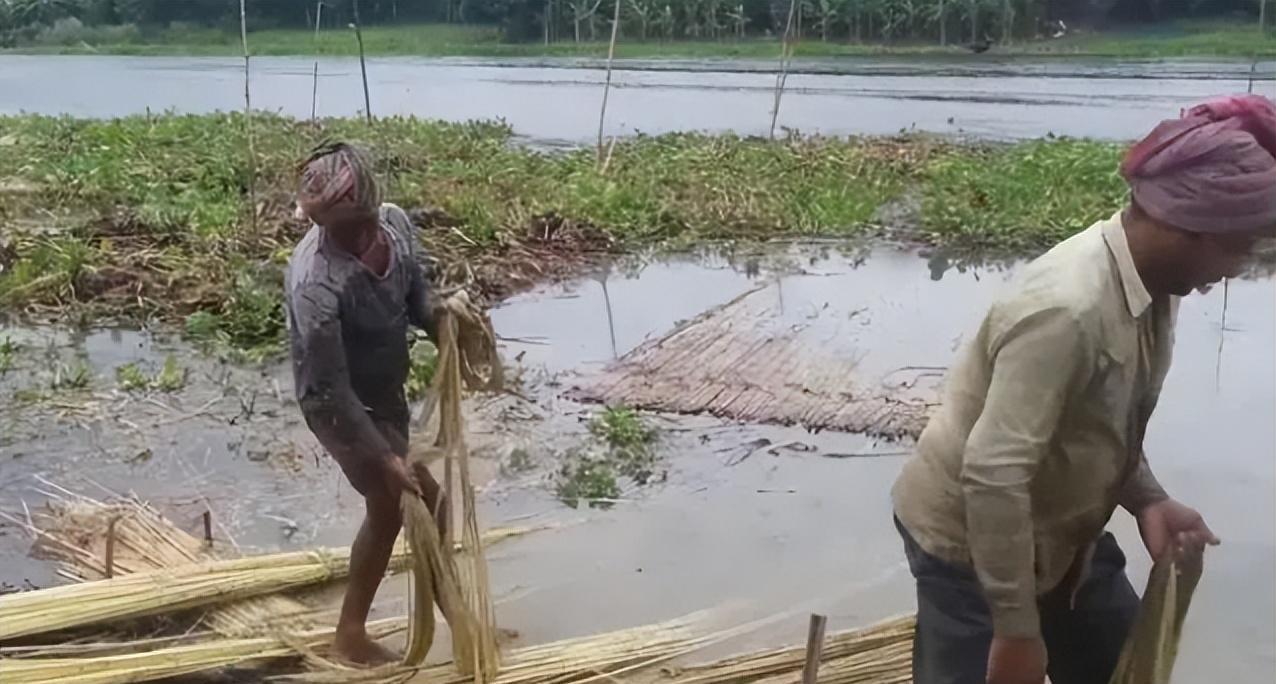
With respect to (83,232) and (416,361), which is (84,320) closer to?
(83,232)

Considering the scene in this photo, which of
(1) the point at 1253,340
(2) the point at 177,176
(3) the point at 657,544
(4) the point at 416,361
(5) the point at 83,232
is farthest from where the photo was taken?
(2) the point at 177,176

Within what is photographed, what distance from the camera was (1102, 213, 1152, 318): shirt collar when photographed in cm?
155

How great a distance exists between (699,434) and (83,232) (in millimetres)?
4730

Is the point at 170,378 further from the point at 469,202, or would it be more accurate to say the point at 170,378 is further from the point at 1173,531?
the point at 1173,531

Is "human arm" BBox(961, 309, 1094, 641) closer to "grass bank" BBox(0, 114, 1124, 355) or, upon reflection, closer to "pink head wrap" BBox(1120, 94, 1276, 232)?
"pink head wrap" BBox(1120, 94, 1276, 232)

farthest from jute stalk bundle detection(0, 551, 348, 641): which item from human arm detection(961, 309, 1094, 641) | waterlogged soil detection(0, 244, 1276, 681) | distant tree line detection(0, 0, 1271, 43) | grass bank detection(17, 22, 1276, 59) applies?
grass bank detection(17, 22, 1276, 59)

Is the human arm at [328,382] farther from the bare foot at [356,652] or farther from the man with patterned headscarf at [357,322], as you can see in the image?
the bare foot at [356,652]

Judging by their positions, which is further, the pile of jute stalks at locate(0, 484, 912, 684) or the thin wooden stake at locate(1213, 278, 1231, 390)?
the thin wooden stake at locate(1213, 278, 1231, 390)

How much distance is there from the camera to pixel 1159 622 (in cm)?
184

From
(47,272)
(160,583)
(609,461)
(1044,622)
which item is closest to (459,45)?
(47,272)

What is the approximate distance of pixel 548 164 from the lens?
→ 10852mm

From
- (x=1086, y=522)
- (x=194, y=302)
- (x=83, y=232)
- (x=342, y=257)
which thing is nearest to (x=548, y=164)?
(x=83, y=232)

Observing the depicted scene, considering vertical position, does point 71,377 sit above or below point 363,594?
below

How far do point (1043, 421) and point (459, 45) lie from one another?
25603 millimetres
